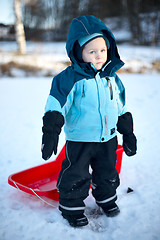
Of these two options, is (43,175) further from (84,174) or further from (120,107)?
(120,107)

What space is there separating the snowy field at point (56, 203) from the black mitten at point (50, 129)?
55cm

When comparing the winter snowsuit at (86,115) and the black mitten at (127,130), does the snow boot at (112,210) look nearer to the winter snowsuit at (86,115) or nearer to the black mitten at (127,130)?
the winter snowsuit at (86,115)

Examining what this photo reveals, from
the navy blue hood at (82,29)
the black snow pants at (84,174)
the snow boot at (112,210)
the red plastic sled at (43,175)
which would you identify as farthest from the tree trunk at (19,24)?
the snow boot at (112,210)

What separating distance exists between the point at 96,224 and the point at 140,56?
7.80 meters

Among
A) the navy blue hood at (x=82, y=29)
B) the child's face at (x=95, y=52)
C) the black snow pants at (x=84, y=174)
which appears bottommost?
the black snow pants at (x=84, y=174)

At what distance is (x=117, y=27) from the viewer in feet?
43.5

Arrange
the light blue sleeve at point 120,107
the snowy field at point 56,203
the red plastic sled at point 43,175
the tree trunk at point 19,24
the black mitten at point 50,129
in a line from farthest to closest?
the tree trunk at point 19,24 < the red plastic sled at point 43,175 < the light blue sleeve at point 120,107 < the snowy field at point 56,203 < the black mitten at point 50,129

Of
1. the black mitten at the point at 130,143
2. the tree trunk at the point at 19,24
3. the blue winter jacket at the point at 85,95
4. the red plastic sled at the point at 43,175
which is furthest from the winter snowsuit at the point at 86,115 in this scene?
the tree trunk at the point at 19,24

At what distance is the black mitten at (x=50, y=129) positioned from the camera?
1.29m

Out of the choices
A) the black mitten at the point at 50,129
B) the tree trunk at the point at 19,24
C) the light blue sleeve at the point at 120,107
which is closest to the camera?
the black mitten at the point at 50,129

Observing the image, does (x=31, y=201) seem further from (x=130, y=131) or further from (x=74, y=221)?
(x=130, y=131)

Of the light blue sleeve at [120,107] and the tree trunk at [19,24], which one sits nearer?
the light blue sleeve at [120,107]

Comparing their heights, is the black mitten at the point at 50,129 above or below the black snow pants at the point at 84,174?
above

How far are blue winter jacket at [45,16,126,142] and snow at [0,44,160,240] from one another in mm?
607
